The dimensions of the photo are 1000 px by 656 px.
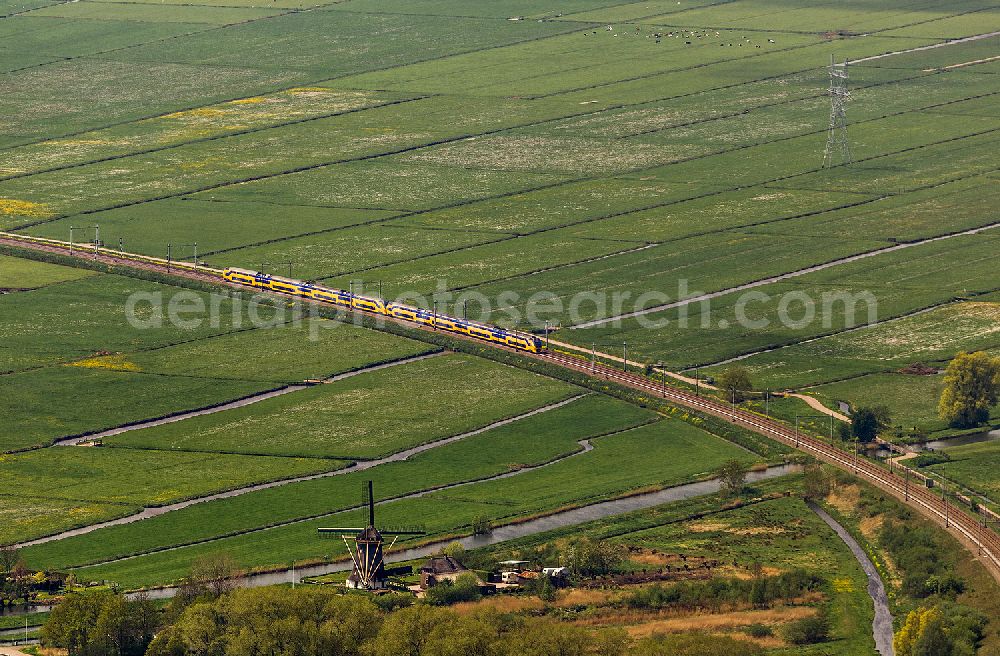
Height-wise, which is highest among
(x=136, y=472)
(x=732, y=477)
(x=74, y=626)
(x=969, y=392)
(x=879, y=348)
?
(x=879, y=348)

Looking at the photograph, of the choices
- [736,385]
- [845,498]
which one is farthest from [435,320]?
[845,498]

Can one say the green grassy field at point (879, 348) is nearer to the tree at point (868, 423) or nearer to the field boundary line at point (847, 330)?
the field boundary line at point (847, 330)

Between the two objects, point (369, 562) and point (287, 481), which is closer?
point (369, 562)

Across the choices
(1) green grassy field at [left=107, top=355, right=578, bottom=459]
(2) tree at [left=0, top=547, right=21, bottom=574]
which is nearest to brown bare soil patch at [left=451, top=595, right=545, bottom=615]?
(2) tree at [left=0, top=547, right=21, bottom=574]

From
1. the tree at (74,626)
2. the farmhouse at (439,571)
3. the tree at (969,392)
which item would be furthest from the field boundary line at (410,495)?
the tree at (969,392)

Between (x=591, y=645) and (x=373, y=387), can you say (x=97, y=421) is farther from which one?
(x=591, y=645)

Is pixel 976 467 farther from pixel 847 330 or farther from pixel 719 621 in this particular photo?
pixel 847 330

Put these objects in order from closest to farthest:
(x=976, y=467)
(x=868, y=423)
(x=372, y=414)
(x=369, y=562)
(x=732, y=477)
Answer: (x=369, y=562) → (x=732, y=477) → (x=976, y=467) → (x=868, y=423) → (x=372, y=414)
